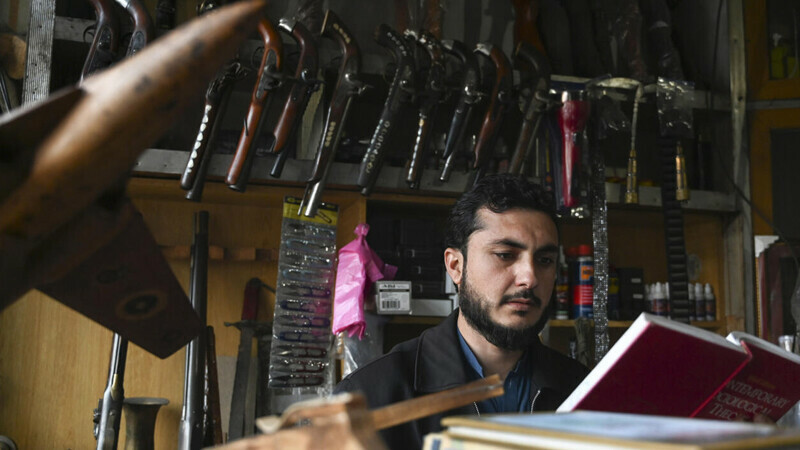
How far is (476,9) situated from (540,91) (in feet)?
2.10

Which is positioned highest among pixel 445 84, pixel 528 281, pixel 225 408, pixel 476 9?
pixel 476 9

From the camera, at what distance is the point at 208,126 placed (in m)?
2.19

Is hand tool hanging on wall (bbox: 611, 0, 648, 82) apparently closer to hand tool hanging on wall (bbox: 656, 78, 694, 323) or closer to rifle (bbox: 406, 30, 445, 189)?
hand tool hanging on wall (bbox: 656, 78, 694, 323)

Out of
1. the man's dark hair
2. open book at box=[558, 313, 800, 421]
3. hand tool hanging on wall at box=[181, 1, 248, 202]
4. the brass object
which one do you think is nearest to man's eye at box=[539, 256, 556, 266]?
the man's dark hair

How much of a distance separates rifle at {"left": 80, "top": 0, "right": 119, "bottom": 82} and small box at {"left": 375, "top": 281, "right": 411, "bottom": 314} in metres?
1.00

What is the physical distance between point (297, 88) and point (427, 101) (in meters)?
0.42

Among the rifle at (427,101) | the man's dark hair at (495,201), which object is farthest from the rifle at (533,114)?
the man's dark hair at (495,201)

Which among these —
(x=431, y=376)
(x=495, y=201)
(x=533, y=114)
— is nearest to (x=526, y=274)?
(x=495, y=201)

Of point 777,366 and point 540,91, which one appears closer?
point 777,366

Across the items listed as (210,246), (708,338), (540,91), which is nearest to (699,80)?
(540,91)

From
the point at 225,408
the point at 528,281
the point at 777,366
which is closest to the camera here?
the point at 777,366

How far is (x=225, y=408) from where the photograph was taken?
8.65 feet

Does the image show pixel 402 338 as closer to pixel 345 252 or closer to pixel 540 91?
pixel 345 252

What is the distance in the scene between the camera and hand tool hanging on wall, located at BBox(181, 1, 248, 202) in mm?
2180
